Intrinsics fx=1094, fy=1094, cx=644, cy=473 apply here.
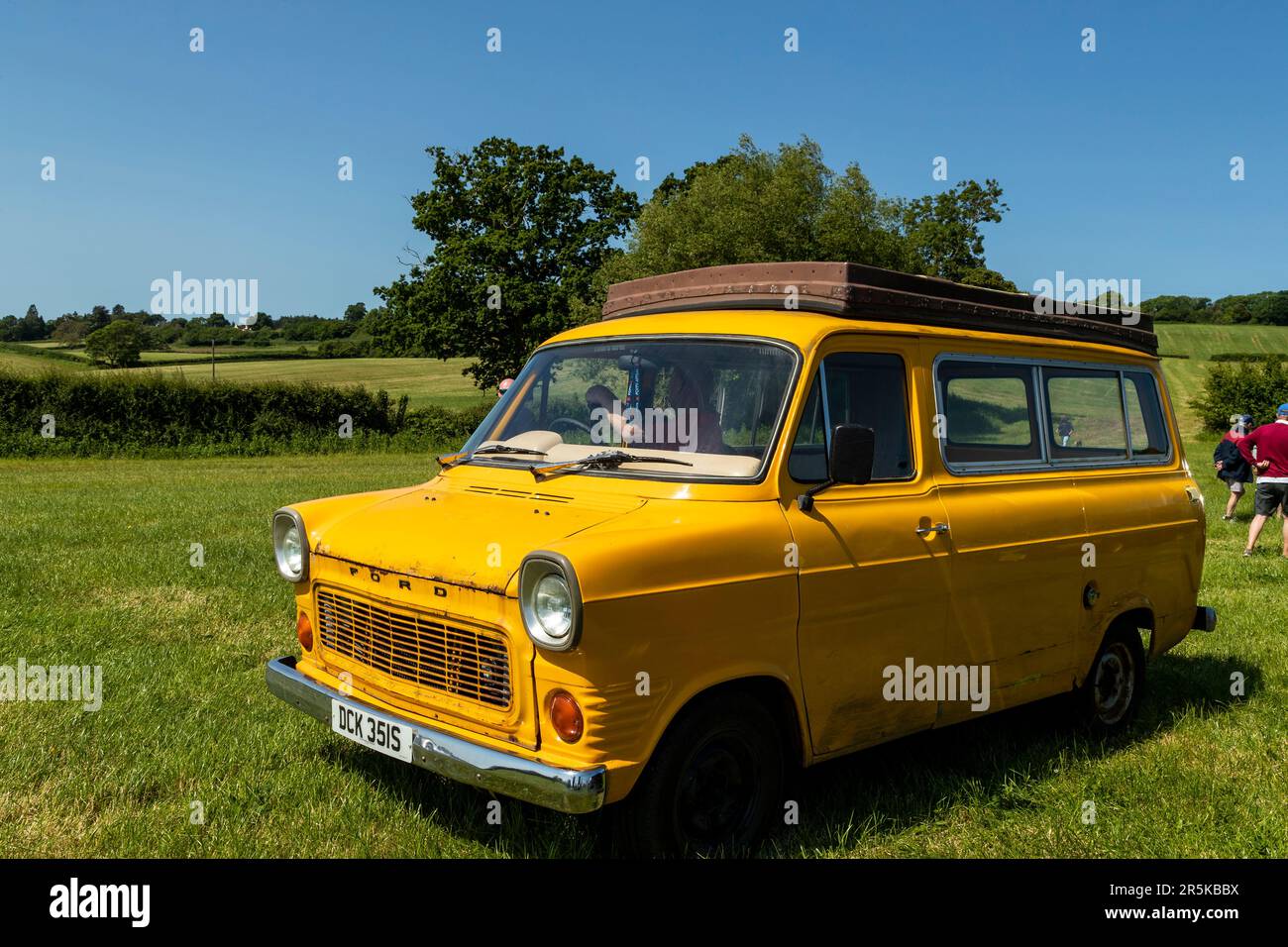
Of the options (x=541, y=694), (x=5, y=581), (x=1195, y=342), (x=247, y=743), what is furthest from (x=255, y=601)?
(x=1195, y=342)

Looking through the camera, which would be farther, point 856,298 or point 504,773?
point 856,298

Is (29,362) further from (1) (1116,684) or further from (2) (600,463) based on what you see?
(1) (1116,684)

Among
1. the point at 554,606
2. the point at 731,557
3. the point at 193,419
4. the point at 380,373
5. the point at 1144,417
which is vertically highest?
the point at 380,373

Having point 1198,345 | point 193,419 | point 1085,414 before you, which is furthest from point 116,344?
point 1085,414

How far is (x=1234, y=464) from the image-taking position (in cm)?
1670

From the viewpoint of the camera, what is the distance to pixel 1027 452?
234 inches

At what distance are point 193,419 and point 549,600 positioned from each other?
3414 cm

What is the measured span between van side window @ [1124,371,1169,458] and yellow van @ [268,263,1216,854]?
491 millimetres

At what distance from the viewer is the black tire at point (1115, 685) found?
246 inches

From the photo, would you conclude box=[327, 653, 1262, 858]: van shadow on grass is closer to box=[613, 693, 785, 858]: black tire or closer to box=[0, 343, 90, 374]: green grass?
box=[613, 693, 785, 858]: black tire

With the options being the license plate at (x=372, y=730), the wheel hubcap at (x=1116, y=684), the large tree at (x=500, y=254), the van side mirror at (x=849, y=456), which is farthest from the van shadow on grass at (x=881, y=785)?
the large tree at (x=500, y=254)

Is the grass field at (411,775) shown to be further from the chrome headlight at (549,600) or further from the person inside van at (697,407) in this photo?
the person inside van at (697,407)

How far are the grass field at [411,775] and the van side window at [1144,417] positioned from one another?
5.46 feet
